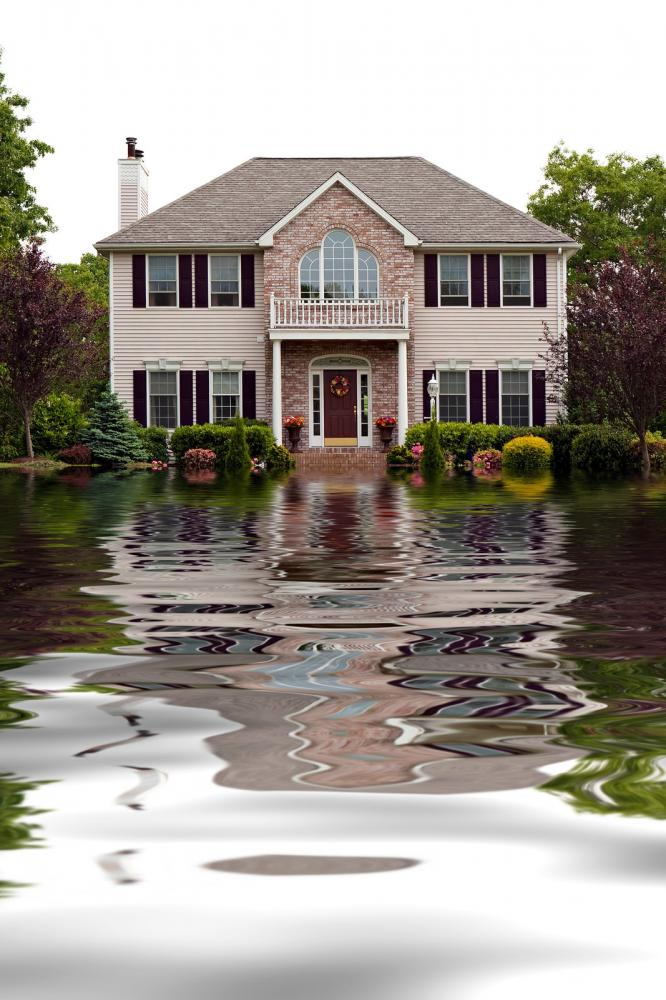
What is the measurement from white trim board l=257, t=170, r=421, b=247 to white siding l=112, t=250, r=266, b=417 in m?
1.17

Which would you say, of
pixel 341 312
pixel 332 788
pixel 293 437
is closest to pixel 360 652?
pixel 332 788

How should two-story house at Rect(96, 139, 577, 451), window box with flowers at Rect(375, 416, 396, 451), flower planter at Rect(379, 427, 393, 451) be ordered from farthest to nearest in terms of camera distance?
two-story house at Rect(96, 139, 577, 451) < flower planter at Rect(379, 427, 393, 451) < window box with flowers at Rect(375, 416, 396, 451)

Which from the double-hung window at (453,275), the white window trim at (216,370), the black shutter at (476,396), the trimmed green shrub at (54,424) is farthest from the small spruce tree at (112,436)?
the double-hung window at (453,275)

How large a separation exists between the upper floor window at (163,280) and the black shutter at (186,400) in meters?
2.27

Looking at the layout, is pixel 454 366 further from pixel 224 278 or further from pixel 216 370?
pixel 224 278

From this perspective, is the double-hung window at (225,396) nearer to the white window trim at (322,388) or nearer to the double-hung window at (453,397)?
the white window trim at (322,388)

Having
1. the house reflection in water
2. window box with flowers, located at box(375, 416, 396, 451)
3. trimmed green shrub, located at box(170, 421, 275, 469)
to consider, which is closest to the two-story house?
window box with flowers, located at box(375, 416, 396, 451)

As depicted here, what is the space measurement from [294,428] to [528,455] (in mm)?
8000

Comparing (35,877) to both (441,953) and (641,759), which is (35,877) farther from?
(641,759)

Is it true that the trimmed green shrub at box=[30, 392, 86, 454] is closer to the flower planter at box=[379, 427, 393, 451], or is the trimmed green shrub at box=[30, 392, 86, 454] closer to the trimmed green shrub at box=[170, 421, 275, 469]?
the trimmed green shrub at box=[170, 421, 275, 469]

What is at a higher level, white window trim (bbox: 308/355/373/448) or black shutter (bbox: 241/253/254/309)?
black shutter (bbox: 241/253/254/309)

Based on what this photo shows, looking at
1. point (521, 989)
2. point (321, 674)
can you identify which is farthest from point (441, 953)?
point (321, 674)

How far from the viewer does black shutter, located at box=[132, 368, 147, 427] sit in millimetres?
40062

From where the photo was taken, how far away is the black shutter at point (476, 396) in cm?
4038
